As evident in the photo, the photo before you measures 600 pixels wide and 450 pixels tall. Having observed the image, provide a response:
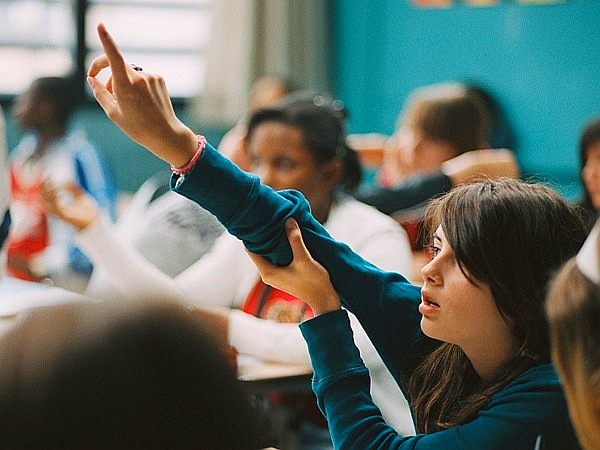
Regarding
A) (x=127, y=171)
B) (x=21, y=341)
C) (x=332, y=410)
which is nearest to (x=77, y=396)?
(x=21, y=341)

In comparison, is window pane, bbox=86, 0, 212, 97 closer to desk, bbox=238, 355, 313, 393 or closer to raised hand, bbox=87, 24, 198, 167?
desk, bbox=238, 355, 313, 393

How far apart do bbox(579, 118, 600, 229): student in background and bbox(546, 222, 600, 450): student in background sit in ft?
5.73

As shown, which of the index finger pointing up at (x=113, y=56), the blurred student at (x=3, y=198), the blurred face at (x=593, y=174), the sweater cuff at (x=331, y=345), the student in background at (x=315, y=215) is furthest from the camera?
the blurred face at (x=593, y=174)

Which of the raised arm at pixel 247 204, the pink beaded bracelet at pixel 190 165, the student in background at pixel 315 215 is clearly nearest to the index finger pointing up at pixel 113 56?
the raised arm at pixel 247 204

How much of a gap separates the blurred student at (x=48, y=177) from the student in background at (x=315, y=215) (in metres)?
0.60

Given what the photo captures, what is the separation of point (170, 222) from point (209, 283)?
0.33 meters

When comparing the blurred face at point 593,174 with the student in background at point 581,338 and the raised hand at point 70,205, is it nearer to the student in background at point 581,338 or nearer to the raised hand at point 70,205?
the raised hand at point 70,205

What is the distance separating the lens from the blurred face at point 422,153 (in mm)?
3648

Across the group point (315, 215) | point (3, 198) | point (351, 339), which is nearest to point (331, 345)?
point (351, 339)

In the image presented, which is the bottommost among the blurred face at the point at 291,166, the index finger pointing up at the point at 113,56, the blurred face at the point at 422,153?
the blurred face at the point at 422,153

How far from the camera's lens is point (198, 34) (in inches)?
252

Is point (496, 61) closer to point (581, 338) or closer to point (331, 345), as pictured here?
point (331, 345)

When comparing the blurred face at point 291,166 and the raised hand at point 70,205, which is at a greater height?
the blurred face at point 291,166

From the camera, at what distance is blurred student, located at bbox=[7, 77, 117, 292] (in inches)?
136
